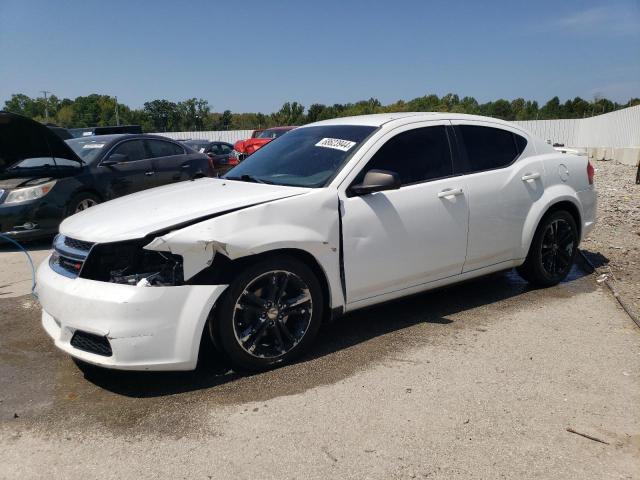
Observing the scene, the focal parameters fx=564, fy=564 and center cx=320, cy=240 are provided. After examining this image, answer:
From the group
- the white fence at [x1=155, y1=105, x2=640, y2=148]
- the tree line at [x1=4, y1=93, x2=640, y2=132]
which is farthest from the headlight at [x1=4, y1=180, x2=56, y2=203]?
the tree line at [x1=4, y1=93, x2=640, y2=132]

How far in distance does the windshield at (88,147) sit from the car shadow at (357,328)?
5814mm

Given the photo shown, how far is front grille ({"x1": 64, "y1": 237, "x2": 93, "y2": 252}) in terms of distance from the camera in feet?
11.4

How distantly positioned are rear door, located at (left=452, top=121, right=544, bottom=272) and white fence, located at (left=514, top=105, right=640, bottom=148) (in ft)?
28.2

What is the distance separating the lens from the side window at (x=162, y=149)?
9688mm

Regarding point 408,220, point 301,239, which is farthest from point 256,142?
point 301,239

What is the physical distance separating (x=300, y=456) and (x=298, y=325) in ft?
3.79

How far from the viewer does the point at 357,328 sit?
4562 mm

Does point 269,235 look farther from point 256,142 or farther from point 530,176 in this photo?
point 256,142

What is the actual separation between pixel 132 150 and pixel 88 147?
2.25 ft

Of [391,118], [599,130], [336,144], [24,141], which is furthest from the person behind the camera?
[599,130]

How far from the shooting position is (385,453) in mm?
2793

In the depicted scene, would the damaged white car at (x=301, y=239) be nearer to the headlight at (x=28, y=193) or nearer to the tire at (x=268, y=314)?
the tire at (x=268, y=314)

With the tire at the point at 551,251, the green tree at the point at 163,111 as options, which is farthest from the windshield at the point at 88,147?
the green tree at the point at 163,111

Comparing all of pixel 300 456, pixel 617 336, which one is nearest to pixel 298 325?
pixel 300 456
